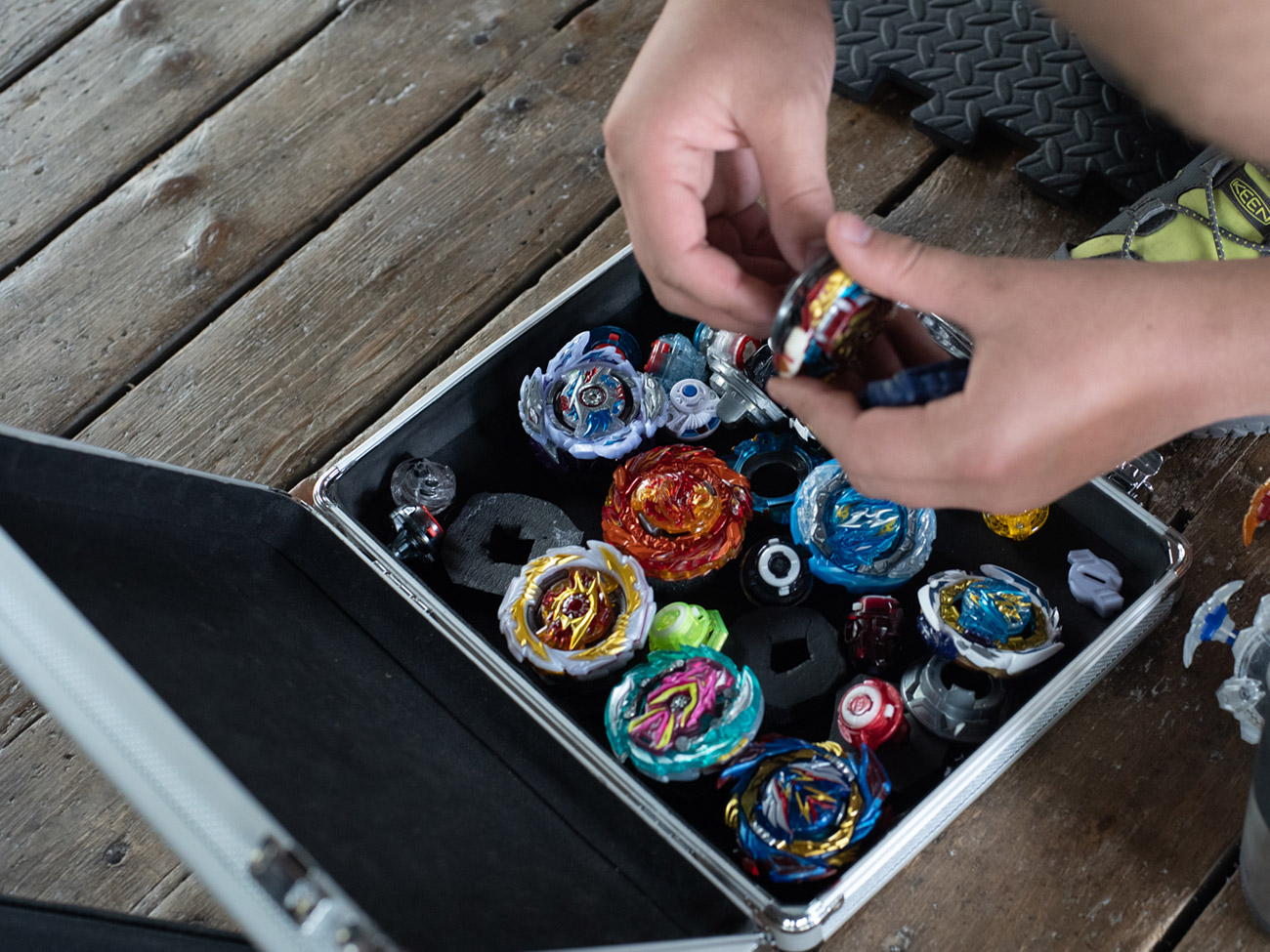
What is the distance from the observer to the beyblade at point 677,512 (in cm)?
78

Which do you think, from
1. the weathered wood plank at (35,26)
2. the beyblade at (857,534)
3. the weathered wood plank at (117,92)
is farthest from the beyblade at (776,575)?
the weathered wood plank at (35,26)

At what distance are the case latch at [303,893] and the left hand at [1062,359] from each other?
0.36 m

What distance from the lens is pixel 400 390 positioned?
3.20 feet

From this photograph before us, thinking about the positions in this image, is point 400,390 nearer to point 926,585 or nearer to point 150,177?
point 150,177

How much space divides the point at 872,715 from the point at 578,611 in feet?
0.74

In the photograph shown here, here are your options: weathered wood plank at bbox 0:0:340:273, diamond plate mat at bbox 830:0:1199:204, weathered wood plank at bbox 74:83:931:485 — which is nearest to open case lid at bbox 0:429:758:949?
weathered wood plank at bbox 74:83:931:485

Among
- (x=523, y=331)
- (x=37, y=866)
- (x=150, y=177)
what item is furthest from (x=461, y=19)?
(x=37, y=866)

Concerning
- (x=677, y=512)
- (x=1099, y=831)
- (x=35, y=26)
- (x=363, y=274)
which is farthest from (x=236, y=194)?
(x=1099, y=831)

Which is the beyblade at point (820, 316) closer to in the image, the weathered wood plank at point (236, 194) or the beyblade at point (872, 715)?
the beyblade at point (872, 715)

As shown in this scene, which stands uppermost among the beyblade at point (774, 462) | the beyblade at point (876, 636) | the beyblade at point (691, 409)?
the beyblade at point (691, 409)

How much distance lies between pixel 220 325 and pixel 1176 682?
3.01ft

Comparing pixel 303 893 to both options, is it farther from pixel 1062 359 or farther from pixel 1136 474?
pixel 1136 474

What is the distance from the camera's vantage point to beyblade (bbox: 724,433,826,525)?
85 centimetres

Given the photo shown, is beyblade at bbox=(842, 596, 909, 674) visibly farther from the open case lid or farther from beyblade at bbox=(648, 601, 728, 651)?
the open case lid
